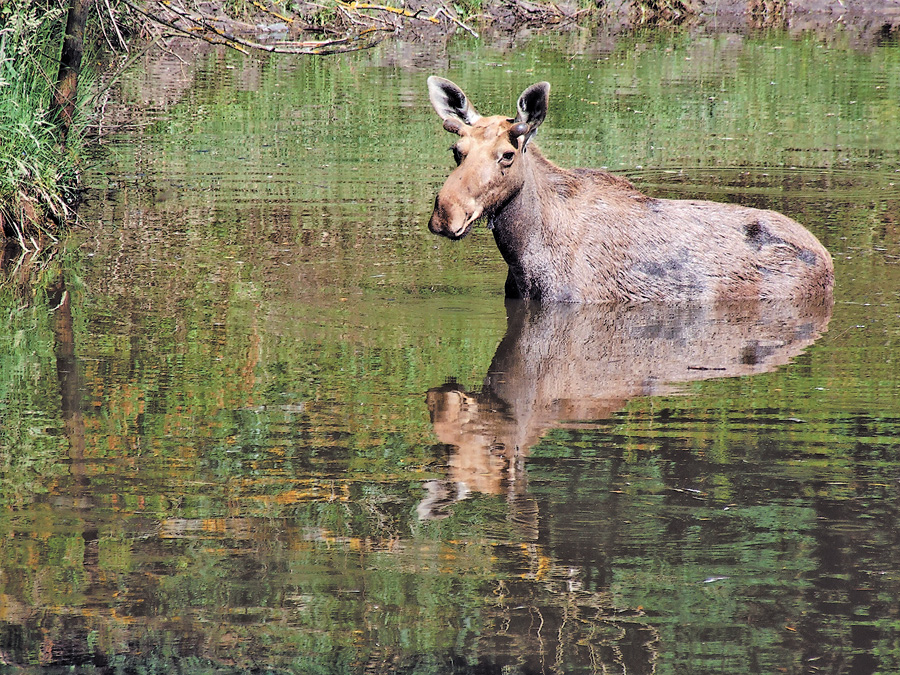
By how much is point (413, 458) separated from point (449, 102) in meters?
3.90

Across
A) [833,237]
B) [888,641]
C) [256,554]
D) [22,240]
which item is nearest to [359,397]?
[256,554]

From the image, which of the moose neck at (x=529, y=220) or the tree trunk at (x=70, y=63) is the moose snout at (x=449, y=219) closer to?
the moose neck at (x=529, y=220)

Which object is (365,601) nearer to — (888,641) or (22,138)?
(888,641)

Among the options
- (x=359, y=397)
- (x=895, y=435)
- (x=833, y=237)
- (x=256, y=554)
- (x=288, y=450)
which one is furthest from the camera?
(x=833, y=237)

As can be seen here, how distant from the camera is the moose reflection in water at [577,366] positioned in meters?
6.30

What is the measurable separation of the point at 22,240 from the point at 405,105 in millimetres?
10706

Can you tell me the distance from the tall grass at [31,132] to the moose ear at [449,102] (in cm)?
372

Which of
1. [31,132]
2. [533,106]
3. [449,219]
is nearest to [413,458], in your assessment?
[449,219]

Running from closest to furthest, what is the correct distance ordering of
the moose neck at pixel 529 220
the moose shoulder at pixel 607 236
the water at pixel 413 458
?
the water at pixel 413 458, the moose shoulder at pixel 607 236, the moose neck at pixel 529 220

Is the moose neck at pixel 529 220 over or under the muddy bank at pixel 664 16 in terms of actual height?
under

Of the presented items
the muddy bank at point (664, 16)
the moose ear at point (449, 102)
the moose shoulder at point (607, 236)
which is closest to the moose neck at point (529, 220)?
the moose shoulder at point (607, 236)

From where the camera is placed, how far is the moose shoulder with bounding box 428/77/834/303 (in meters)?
9.29

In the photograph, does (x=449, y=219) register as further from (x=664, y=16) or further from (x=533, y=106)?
(x=664, y=16)

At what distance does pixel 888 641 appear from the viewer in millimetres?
4500
